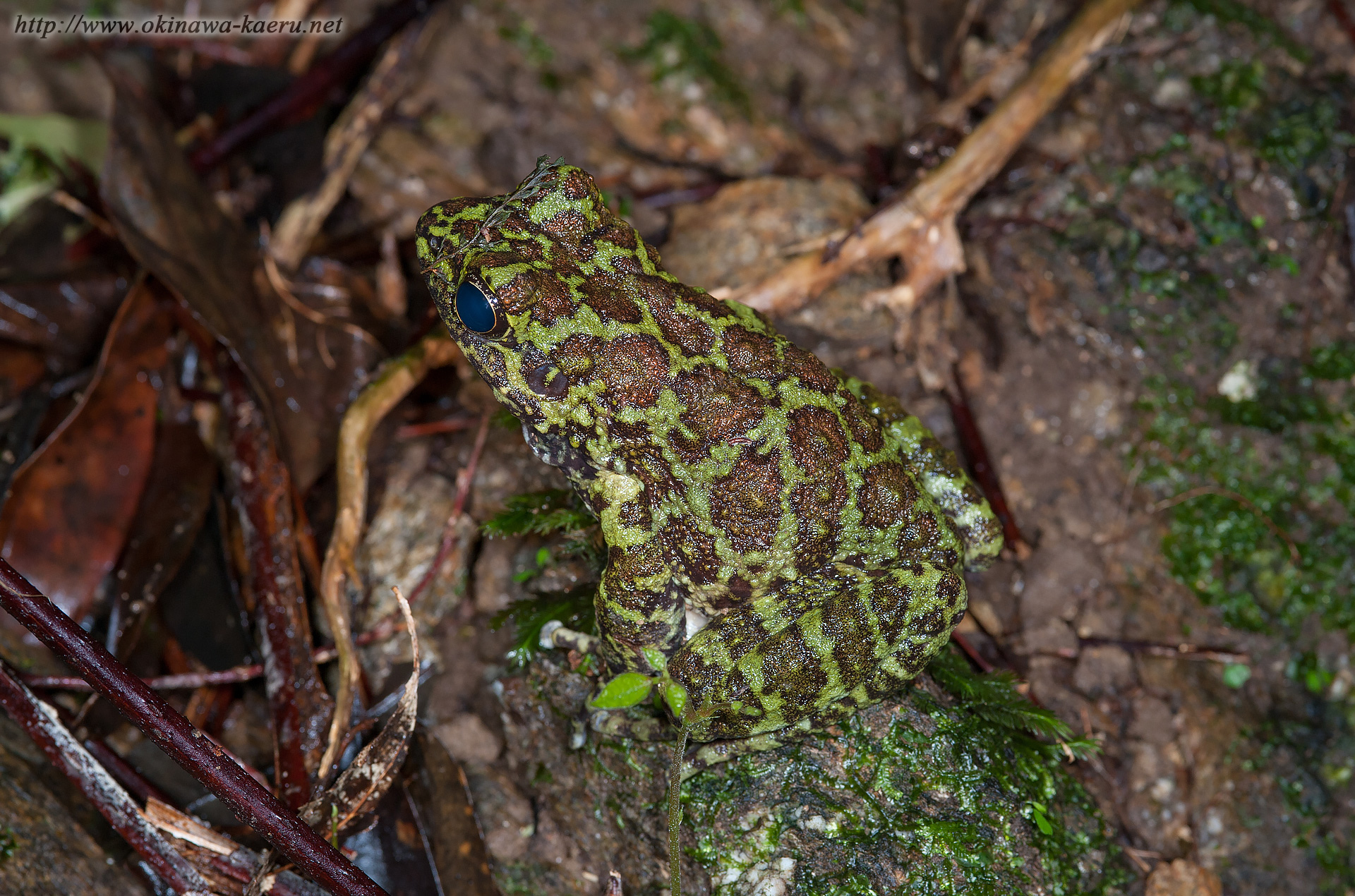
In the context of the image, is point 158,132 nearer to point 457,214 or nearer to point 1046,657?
point 457,214

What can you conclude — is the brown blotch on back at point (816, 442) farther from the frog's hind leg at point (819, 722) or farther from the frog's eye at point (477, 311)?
the frog's eye at point (477, 311)

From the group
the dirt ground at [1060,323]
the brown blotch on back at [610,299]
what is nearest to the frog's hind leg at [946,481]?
the dirt ground at [1060,323]

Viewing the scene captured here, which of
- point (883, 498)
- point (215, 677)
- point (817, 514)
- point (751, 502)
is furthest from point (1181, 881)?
point (215, 677)

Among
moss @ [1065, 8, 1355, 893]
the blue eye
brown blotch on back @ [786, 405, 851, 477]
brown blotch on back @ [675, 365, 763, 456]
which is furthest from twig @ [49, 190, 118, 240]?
moss @ [1065, 8, 1355, 893]

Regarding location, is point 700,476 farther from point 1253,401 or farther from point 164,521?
point 1253,401

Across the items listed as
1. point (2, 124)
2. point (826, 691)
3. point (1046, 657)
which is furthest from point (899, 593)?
point (2, 124)

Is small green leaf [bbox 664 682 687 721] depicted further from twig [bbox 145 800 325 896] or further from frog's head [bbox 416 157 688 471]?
twig [bbox 145 800 325 896]
